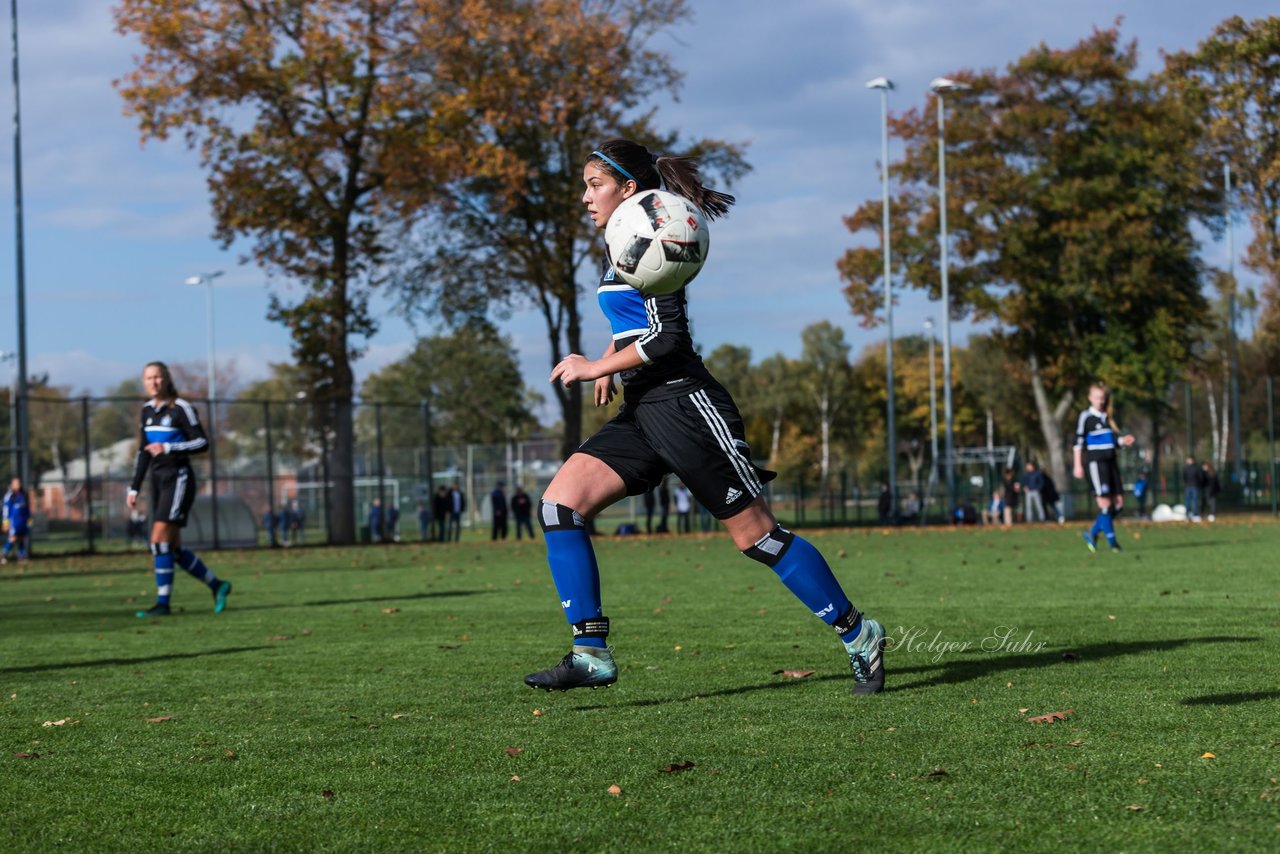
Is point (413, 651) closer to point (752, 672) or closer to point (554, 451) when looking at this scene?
point (752, 672)

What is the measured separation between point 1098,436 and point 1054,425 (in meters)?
32.2

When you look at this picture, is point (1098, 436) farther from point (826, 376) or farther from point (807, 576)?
point (826, 376)

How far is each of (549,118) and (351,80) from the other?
4996mm

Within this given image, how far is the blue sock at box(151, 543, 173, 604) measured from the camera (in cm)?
1214

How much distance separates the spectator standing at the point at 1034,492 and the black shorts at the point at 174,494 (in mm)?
33205

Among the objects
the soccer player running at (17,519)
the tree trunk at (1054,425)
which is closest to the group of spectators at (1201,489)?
the tree trunk at (1054,425)

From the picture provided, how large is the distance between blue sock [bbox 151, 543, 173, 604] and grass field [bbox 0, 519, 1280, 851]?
88 centimetres

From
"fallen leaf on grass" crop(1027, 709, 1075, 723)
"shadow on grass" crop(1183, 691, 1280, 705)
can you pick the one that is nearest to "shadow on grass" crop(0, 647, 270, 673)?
"fallen leaf on grass" crop(1027, 709, 1075, 723)

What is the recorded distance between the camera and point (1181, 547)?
61.6 ft

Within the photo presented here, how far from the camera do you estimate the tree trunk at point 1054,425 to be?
46.8m

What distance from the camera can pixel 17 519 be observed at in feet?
92.1

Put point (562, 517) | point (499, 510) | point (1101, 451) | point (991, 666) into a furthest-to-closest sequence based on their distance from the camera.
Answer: point (499, 510), point (1101, 451), point (991, 666), point (562, 517)

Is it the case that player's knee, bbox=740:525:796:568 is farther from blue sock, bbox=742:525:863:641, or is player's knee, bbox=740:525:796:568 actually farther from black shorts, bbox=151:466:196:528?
black shorts, bbox=151:466:196:528

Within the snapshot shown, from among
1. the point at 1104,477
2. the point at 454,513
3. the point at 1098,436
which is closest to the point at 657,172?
the point at 1104,477
